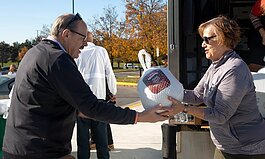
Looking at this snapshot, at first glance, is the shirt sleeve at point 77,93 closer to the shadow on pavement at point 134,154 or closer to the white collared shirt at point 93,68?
the white collared shirt at point 93,68

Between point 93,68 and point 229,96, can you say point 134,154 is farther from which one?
point 229,96

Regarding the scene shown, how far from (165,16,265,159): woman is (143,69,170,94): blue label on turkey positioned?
4.0 inches

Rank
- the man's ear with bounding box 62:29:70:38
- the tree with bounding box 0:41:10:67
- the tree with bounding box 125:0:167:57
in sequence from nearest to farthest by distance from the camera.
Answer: the man's ear with bounding box 62:29:70:38 → the tree with bounding box 125:0:167:57 → the tree with bounding box 0:41:10:67

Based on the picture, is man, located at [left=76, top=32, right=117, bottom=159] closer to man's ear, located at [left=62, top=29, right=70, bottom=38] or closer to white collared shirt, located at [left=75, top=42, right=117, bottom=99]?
white collared shirt, located at [left=75, top=42, right=117, bottom=99]

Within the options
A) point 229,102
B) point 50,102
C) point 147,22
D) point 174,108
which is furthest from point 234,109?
point 147,22

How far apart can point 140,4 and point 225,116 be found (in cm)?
2167

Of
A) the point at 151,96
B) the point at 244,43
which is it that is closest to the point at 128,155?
the point at 244,43

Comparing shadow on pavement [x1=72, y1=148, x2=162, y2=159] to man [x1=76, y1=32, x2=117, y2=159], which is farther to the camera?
shadow on pavement [x1=72, y1=148, x2=162, y2=159]

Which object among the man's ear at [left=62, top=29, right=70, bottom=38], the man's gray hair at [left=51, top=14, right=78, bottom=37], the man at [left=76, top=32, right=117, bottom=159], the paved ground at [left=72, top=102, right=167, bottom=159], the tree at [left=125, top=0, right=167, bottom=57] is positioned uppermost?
the tree at [left=125, top=0, right=167, bottom=57]

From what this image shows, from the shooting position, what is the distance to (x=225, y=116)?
252cm

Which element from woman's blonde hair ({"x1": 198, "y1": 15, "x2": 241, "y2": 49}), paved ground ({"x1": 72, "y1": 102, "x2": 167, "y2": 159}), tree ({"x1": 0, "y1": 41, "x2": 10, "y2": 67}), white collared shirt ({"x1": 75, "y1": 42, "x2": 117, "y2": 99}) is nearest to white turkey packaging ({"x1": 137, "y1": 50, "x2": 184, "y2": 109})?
woman's blonde hair ({"x1": 198, "y1": 15, "x2": 241, "y2": 49})

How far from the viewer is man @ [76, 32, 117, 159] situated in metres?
4.98

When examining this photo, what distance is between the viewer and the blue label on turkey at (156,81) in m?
2.52

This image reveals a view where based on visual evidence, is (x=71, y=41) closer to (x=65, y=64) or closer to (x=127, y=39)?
(x=65, y=64)
